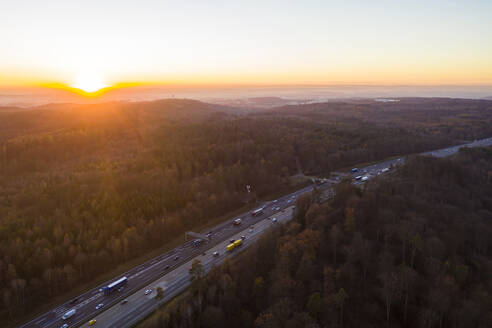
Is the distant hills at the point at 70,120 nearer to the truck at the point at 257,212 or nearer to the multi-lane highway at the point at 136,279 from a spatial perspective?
the truck at the point at 257,212

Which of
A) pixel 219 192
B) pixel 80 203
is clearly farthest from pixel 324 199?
pixel 80 203

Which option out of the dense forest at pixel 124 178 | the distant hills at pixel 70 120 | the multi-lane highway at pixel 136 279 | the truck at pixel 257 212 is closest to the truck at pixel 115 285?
the multi-lane highway at pixel 136 279

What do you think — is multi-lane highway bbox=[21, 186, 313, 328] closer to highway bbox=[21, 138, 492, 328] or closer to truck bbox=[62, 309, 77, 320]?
highway bbox=[21, 138, 492, 328]

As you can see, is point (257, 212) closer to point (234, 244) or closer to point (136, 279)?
point (234, 244)

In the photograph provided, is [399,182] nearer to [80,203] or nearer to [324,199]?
[324,199]

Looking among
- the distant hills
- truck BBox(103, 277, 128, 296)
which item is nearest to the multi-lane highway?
truck BBox(103, 277, 128, 296)

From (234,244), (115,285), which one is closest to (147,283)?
(115,285)
